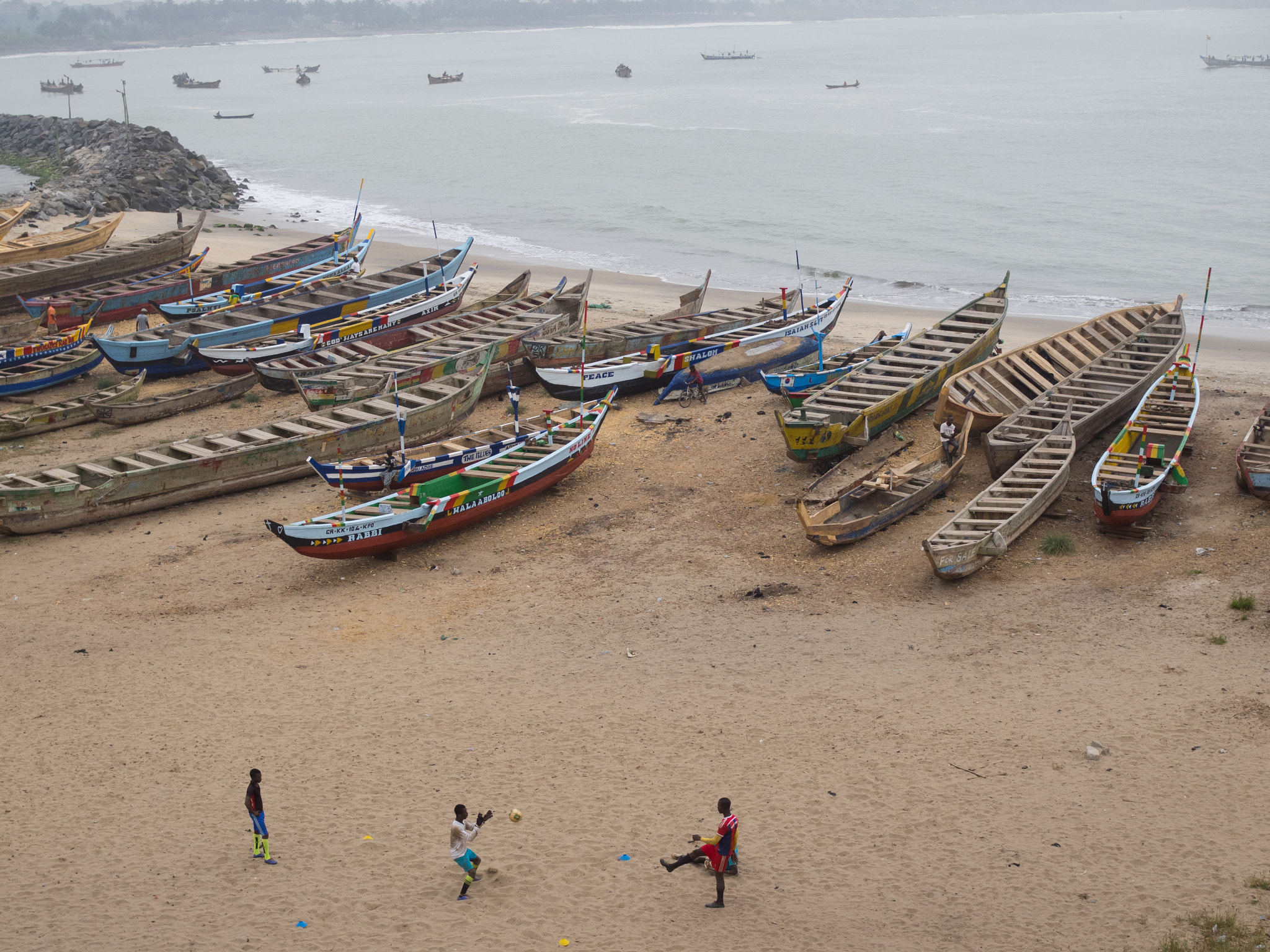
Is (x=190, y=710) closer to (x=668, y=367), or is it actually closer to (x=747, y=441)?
(x=747, y=441)

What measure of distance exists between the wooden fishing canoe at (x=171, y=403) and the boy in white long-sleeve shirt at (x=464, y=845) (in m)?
Result: 17.1

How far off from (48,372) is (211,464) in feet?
28.6

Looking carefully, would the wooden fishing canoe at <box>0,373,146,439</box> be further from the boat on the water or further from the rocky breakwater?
the boat on the water

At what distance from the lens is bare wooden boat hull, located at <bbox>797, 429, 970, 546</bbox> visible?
18.7m

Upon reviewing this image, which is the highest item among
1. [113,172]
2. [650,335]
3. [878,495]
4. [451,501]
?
[113,172]

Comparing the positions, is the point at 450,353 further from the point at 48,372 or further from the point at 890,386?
the point at 890,386

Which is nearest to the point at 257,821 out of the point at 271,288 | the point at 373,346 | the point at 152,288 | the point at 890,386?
the point at 890,386

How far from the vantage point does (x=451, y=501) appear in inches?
756

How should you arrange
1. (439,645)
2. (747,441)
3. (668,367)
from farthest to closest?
(668,367)
(747,441)
(439,645)

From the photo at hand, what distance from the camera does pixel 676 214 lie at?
185 feet

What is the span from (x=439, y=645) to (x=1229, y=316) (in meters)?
31.3

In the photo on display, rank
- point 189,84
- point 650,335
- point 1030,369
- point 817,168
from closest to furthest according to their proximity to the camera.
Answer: point 1030,369, point 650,335, point 817,168, point 189,84

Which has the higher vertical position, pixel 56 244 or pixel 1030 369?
pixel 56 244

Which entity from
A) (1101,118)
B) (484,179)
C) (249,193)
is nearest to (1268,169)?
(1101,118)
